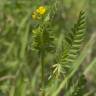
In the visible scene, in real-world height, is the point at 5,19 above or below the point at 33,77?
above

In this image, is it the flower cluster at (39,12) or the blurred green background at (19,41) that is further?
the blurred green background at (19,41)

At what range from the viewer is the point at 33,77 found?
6.97ft

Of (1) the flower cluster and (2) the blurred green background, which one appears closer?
(1) the flower cluster

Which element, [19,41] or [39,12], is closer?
[39,12]

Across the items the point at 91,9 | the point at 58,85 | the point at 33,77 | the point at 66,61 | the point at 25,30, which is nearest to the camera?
the point at 66,61

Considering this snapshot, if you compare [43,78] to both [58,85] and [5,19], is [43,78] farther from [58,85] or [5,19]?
[5,19]

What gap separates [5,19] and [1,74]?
0.36 m

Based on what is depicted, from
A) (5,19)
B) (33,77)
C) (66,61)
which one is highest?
(5,19)

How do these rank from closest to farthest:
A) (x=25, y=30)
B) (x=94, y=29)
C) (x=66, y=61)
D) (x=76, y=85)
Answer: (x=66, y=61) < (x=76, y=85) < (x=25, y=30) < (x=94, y=29)

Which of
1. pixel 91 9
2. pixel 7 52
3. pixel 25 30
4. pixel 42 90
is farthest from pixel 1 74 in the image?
pixel 42 90

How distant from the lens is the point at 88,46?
91.2 inches

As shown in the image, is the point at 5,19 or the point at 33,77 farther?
the point at 5,19

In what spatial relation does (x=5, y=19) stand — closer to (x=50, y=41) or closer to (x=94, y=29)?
(x=94, y=29)

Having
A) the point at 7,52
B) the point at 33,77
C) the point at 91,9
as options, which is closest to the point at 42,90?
the point at 33,77
